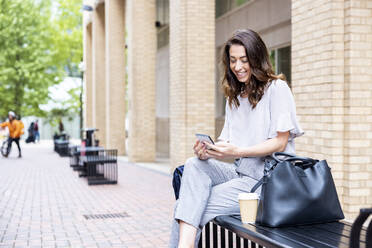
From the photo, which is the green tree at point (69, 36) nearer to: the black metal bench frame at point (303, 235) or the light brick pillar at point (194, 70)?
the light brick pillar at point (194, 70)

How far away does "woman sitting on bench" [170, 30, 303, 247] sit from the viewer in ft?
10.2

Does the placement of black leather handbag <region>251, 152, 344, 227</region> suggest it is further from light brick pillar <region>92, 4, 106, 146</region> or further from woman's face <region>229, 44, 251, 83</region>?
light brick pillar <region>92, 4, 106, 146</region>

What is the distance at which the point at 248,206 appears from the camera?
296 cm

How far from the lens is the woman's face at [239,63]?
128 inches

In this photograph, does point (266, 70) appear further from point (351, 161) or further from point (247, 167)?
point (351, 161)

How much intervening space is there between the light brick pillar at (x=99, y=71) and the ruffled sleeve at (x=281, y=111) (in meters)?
21.2

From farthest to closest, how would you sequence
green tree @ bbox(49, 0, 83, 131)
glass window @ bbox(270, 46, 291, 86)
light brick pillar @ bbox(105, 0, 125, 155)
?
1. green tree @ bbox(49, 0, 83, 131)
2. light brick pillar @ bbox(105, 0, 125, 155)
3. glass window @ bbox(270, 46, 291, 86)

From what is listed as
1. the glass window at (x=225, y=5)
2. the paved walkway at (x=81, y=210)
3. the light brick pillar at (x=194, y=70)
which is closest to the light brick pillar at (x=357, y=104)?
the paved walkway at (x=81, y=210)

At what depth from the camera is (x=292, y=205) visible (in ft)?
9.07

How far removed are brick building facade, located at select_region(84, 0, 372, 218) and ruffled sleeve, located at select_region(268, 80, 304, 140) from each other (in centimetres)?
303

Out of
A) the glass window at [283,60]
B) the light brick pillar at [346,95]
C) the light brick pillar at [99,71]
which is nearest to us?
the light brick pillar at [346,95]

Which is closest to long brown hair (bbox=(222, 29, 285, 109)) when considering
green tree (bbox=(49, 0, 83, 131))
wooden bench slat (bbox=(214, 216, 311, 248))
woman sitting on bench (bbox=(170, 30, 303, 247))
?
woman sitting on bench (bbox=(170, 30, 303, 247))

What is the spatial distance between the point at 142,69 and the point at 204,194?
1357 centimetres

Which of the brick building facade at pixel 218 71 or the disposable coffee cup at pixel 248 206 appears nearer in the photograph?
the disposable coffee cup at pixel 248 206
